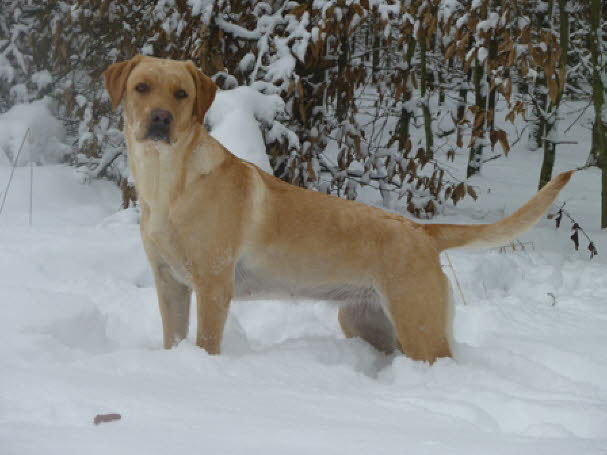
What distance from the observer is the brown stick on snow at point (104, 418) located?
56.5 inches

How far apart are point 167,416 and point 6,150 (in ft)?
24.0

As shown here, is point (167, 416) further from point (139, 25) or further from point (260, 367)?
point (139, 25)

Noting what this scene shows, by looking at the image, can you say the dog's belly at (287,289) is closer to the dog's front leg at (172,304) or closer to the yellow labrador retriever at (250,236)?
the yellow labrador retriever at (250,236)

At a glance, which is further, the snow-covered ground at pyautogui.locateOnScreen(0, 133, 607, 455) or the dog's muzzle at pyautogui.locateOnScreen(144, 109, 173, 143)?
the dog's muzzle at pyautogui.locateOnScreen(144, 109, 173, 143)

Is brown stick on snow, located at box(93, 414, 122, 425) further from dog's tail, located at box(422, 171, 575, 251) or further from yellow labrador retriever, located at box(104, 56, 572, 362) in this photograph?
dog's tail, located at box(422, 171, 575, 251)

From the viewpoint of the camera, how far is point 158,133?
2.54 m

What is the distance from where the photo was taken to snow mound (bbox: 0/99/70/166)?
7.81 metres

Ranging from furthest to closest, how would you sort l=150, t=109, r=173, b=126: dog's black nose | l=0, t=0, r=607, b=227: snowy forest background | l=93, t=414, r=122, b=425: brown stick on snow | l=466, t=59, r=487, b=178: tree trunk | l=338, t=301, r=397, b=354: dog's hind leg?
l=466, t=59, r=487, b=178: tree trunk → l=0, t=0, r=607, b=227: snowy forest background → l=338, t=301, r=397, b=354: dog's hind leg → l=150, t=109, r=173, b=126: dog's black nose → l=93, t=414, r=122, b=425: brown stick on snow

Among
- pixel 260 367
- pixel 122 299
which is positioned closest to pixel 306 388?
pixel 260 367

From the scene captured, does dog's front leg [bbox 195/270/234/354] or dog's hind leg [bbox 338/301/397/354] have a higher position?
dog's front leg [bbox 195/270/234/354]

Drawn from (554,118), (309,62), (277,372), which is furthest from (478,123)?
(277,372)

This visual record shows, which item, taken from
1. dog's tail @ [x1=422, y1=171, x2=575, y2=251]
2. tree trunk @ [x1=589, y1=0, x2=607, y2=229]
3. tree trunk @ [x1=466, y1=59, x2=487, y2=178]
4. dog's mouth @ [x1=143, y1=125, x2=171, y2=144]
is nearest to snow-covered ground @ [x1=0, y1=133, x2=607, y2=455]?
dog's tail @ [x1=422, y1=171, x2=575, y2=251]

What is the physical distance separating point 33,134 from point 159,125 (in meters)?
6.48

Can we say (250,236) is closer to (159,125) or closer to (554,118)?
(159,125)
